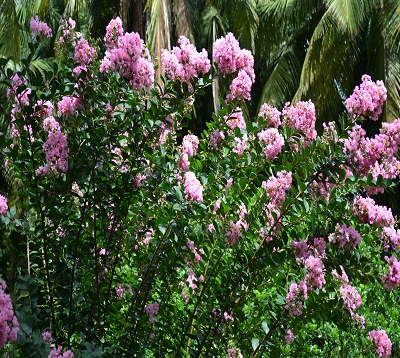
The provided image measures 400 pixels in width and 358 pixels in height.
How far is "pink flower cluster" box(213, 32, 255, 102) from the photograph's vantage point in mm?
2479

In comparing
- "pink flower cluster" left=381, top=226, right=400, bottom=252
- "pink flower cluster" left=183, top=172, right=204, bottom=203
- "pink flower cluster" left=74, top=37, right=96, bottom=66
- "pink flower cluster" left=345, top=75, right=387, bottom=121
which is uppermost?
"pink flower cluster" left=74, top=37, right=96, bottom=66

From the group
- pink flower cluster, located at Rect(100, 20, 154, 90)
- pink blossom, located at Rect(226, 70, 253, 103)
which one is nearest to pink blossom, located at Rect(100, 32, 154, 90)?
pink flower cluster, located at Rect(100, 20, 154, 90)

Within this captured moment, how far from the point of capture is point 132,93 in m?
2.37

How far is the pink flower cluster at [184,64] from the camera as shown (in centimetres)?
244

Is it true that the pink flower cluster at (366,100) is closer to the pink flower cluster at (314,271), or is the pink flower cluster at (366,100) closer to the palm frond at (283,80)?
the pink flower cluster at (314,271)

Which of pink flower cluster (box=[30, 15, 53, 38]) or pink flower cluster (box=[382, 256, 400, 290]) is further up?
pink flower cluster (box=[30, 15, 53, 38])

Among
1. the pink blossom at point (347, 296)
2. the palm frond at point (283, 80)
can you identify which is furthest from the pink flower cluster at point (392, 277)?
the palm frond at point (283, 80)

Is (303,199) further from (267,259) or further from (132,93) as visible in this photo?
(132,93)

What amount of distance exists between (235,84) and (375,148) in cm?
56

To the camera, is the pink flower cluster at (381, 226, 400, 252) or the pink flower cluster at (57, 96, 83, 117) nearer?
the pink flower cluster at (57, 96, 83, 117)

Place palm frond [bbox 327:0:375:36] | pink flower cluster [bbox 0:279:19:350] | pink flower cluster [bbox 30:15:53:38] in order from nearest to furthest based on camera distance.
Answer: pink flower cluster [bbox 0:279:19:350]
pink flower cluster [bbox 30:15:53:38]
palm frond [bbox 327:0:375:36]

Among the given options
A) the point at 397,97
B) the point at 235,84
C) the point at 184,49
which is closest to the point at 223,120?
the point at 235,84

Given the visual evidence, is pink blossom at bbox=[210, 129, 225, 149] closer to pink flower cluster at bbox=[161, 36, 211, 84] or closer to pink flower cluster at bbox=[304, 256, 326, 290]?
pink flower cluster at bbox=[161, 36, 211, 84]

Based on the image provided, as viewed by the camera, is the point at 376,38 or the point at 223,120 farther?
the point at 376,38
